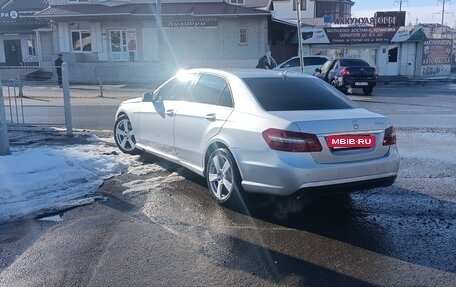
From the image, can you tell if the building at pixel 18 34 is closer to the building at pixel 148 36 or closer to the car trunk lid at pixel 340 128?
the building at pixel 148 36

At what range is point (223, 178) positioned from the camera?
5.55 m

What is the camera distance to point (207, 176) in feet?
19.2

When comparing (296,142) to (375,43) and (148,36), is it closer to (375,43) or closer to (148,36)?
(148,36)

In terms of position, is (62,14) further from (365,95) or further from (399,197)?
(399,197)

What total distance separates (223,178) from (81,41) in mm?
33778

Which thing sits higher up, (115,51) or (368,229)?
(115,51)

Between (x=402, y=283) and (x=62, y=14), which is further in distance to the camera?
(x=62, y=14)

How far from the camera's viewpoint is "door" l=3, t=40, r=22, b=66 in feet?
147

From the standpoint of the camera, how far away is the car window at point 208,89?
6.06m

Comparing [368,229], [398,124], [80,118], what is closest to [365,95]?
[398,124]

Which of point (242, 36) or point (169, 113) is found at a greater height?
point (242, 36)

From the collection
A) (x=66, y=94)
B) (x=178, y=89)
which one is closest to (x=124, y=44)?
(x=66, y=94)

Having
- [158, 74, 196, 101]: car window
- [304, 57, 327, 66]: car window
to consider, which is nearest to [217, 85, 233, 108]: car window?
[158, 74, 196, 101]: car window

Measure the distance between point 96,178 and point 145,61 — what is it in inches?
1156
